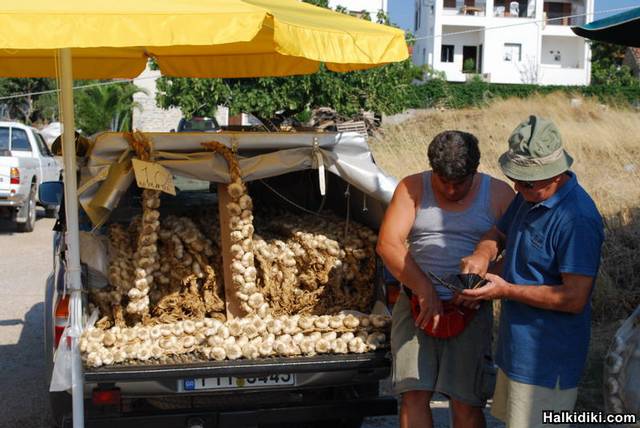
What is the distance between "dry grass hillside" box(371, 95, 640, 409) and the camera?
7.14 meters

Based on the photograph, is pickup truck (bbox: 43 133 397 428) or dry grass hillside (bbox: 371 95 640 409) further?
dry grass hillside (bbox: 371 95 640 409)

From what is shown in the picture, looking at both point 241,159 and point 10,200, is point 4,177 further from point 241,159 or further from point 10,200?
point 241,159

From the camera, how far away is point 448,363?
3.94 metres

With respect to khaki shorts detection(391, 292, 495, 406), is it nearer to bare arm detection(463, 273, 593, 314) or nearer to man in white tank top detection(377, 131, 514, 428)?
man in white tank top detection(377, 131, 514, 428)

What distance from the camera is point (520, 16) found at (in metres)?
59.6

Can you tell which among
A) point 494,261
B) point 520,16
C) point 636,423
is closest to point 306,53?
point 494,261

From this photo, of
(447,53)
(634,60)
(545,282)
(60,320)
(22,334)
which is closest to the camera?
(545,282)

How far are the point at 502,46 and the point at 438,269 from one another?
55.1 metres

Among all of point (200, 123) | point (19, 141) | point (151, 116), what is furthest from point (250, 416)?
point (151, 116)

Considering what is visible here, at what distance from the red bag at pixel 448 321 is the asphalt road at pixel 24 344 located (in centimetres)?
168

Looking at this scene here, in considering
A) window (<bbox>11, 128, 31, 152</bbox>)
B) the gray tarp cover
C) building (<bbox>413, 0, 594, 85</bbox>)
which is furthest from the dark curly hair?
building (<bbox>413, 0, 594, 85</bbox>)

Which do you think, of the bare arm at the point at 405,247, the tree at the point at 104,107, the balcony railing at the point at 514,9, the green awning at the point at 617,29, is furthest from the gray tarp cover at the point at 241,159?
the balcony railing at the point at 514,9

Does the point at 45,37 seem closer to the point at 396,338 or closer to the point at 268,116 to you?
the point at 396,338

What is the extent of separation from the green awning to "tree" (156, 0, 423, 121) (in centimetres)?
1321
